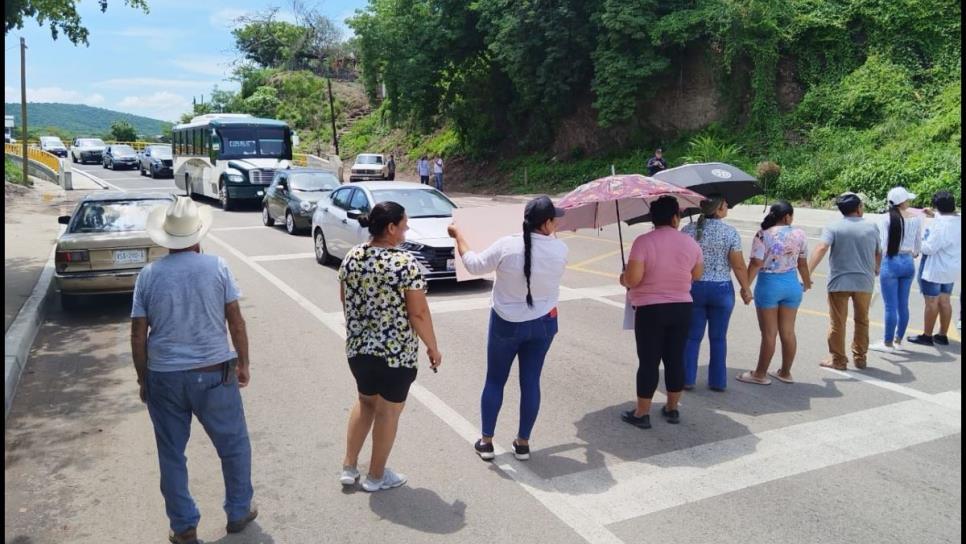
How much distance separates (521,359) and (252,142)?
73.5ft

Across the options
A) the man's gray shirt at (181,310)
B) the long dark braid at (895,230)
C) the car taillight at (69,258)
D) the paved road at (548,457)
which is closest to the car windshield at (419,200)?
the paved road at (548,457)

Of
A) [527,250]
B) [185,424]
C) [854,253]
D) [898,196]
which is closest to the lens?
[185,424]

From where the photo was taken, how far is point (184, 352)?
158 inches

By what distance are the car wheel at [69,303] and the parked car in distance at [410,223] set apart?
3859mm

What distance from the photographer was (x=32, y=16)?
10.9 meters

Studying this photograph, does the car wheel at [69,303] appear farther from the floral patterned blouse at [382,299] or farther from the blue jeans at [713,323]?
the blue jeans at [713,323]

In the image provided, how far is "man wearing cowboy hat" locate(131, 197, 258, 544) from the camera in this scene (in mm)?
4008

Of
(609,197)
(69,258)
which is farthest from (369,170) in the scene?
(609,197)

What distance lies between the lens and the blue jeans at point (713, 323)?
6430mm

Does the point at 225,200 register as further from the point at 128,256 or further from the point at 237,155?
the point at 128,256

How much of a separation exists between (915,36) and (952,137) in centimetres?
496

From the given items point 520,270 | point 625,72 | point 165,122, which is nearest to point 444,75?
point 625,72

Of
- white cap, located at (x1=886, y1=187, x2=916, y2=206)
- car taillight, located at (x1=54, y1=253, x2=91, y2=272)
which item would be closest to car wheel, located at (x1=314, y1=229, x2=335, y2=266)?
car taillight, located at (x1=54, y1=253, x2=91, y2=272)

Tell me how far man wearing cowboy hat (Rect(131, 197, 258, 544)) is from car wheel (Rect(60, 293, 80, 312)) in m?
6.97
